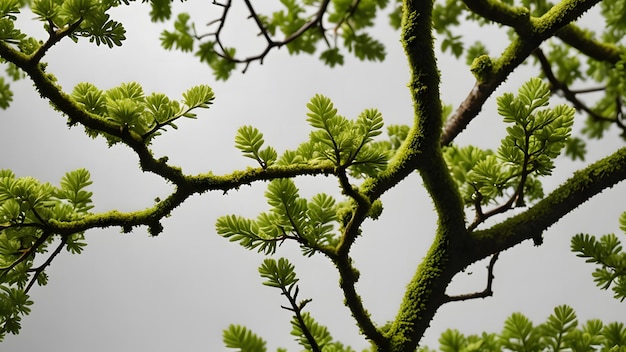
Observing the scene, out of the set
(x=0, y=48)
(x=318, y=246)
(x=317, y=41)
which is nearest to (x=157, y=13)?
(x=317, y=41)

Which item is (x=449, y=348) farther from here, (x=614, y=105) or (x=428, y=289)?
(x=614, y=105)

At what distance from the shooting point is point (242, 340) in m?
0.86

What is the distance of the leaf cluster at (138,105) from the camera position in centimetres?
94

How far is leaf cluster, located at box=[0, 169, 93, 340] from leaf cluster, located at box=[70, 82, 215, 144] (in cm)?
15

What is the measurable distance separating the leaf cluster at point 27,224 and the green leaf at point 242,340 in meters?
0.39

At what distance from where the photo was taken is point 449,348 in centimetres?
99

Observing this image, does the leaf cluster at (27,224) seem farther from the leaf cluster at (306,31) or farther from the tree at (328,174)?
the leaf cluster at (306,31)

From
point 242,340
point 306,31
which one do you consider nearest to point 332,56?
point 306,31

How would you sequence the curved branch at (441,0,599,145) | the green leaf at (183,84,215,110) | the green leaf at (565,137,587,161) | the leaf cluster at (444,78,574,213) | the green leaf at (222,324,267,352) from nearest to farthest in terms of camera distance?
the green leaf at (222,324,267,352) < the green leaf at (183,84,215,110) < the leaf cluster at (444,78,574,213) < the curved branch at (441,0,599,145) < the green leaf at (565,137,587,161)

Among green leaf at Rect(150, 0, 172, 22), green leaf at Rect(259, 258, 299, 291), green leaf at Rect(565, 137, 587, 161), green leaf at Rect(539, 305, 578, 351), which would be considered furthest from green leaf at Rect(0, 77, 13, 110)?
green leaf at Rect(565, 137, 587, 161)

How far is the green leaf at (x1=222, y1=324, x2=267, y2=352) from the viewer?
2.82ft

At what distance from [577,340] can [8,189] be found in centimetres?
101

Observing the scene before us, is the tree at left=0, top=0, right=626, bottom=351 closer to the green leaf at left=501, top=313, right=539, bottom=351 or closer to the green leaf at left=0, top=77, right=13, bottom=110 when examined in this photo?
the green leaf at left=501, top=313, right=539, bottom=351

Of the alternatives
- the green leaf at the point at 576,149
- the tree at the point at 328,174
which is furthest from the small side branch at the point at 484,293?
the green leaf at the point at 576,149
